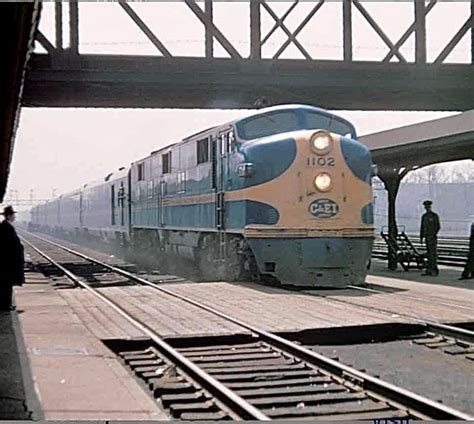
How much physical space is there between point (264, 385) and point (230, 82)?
1276 centimetres

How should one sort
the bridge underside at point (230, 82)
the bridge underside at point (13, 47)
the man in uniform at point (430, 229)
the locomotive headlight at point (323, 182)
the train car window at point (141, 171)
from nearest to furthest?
the bridge underside at point (13, 47), the locomotive headlight at point (323, 182), the bridge underside at point (230, 82), the man in uniform at point (430, 229), the train car window at point (141, 171)

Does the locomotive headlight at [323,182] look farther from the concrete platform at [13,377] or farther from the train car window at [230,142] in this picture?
the concrete platform at [13,377]

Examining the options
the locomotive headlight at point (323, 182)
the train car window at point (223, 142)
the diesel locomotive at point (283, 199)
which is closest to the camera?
the diesel locomotive at point (283, 199)

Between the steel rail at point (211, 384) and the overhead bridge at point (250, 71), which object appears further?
the overhead bridge at point (250, 71)

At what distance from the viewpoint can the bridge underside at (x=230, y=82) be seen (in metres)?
18.5

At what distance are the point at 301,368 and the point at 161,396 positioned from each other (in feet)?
5.11

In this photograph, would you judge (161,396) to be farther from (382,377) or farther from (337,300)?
(337,300)

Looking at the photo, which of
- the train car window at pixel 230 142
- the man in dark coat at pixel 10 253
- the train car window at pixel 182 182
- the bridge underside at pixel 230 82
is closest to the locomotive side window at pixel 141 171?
the bridge underside at pixel 230 82

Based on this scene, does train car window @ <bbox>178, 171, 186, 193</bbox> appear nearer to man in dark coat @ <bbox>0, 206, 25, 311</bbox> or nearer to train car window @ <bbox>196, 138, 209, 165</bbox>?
train car window @ <bbox>196, 138, 209, 165</bbox>

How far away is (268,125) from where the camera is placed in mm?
15773

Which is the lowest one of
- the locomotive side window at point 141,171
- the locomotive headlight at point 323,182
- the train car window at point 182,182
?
the locomotive headlight at point 323,182

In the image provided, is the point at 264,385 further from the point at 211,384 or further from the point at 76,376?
the point at 76,376

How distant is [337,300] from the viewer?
13078 millimetres

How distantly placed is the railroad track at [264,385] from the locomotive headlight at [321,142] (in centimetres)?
574
